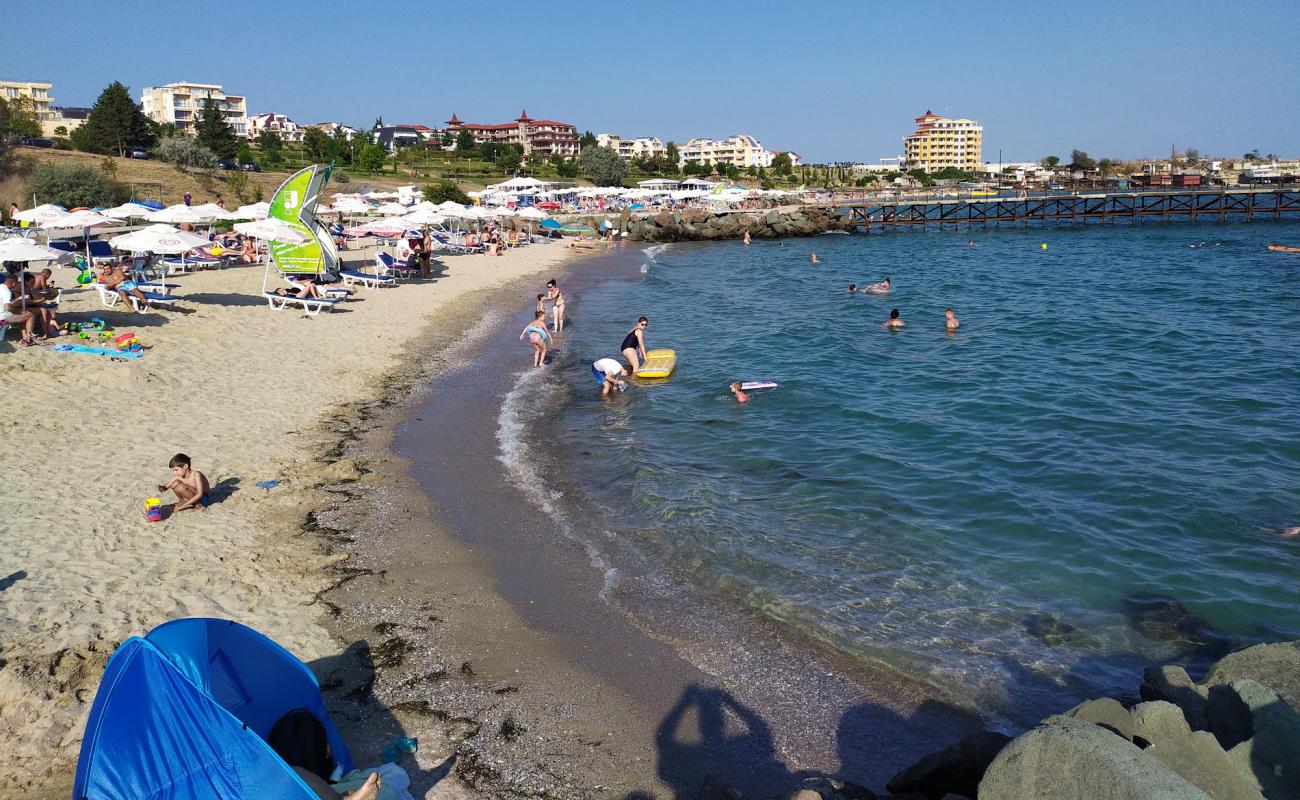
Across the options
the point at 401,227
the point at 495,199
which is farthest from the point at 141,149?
the point at 401,227

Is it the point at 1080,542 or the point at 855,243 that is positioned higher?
the point at 855,243

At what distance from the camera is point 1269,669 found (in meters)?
5.34

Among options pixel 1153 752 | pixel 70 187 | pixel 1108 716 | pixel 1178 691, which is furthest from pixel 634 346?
pixel 70 187

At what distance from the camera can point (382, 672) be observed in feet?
21.1

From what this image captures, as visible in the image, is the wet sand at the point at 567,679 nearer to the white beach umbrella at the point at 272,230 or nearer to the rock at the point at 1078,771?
the rock at the point at 1078,771

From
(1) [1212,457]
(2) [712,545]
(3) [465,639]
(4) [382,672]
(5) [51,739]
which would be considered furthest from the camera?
(1) [1212,457]

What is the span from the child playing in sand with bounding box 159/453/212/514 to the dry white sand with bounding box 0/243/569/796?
164mm

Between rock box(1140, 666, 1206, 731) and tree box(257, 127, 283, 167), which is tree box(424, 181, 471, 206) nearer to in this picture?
tree box(257, 127, 283, 167)

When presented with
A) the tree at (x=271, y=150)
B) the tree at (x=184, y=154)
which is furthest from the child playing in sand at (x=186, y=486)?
the tree at (x=271, y=150)

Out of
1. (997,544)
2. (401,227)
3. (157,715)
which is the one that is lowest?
(997,544)

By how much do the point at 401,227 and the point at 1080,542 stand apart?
2316 centimetres

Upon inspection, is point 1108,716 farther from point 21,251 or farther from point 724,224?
point 724,224

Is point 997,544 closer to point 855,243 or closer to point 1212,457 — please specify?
point 1212,457

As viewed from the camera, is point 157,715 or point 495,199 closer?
point 157,715
